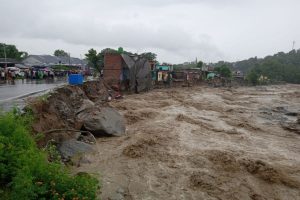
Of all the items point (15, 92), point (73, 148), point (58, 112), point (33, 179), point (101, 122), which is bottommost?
point (73, 148)

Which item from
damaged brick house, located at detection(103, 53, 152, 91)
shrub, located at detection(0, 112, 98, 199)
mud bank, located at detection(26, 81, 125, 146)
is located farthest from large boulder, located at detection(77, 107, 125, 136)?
damaged brick house, located at detection(103, 53, 152, 91)

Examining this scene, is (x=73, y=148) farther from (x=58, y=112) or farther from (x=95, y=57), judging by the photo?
(x=95, y=57)

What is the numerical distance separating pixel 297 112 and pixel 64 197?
24.2m

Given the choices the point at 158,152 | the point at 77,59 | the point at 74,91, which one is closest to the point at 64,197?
the point at 158,152

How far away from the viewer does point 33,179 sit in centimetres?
584

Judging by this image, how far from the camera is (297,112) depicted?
2617cm

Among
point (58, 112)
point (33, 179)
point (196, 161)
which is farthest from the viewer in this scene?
point (58, 112)

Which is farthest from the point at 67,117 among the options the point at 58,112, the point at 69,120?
the point at 58,112

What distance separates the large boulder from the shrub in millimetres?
7169

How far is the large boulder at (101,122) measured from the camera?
1410cm

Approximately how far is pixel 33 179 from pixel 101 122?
843cm

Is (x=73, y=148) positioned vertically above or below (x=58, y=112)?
below

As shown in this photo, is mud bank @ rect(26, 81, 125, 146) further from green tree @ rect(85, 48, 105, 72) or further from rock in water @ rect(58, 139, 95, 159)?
green tree @ rect(85, 48, 105, 72)

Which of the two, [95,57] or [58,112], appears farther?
Answer: [95,57]
